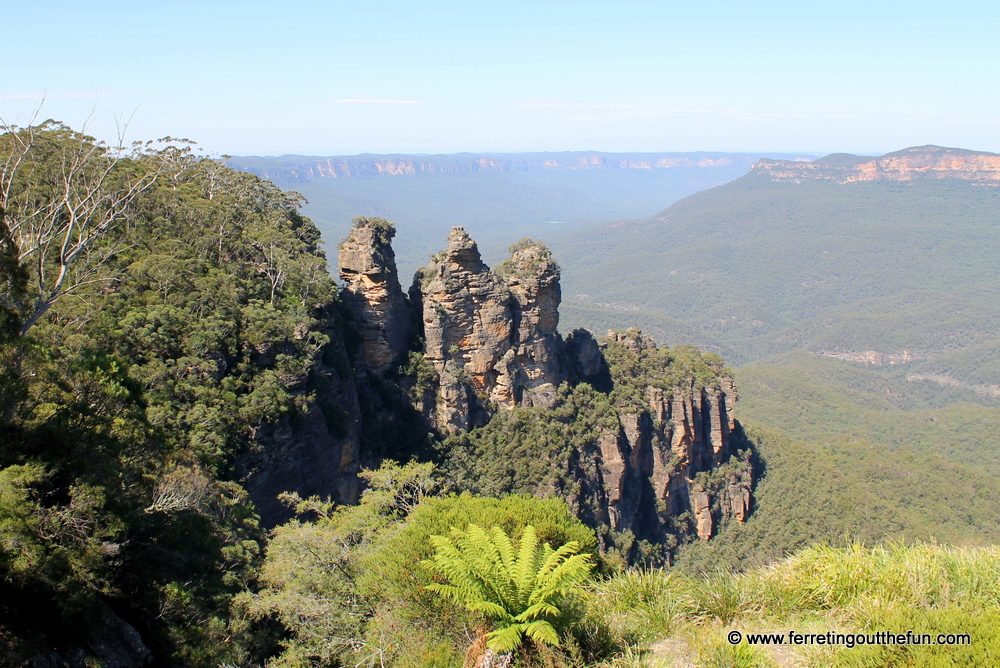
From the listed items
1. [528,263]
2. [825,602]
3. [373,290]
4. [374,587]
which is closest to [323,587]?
[374,587]

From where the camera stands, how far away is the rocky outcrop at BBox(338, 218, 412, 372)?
103 ft

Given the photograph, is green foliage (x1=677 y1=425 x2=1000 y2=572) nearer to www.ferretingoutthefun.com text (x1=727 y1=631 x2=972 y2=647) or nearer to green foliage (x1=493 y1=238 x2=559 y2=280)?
green foliage (x1=493 y1=238 x2=559 y2=280)

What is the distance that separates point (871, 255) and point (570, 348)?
18651cm

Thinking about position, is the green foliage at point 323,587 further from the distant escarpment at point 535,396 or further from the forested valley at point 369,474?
the distant escarpment at point 535,396

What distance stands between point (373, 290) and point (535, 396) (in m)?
11.2

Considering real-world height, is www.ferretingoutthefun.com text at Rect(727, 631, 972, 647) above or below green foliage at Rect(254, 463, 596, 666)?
above

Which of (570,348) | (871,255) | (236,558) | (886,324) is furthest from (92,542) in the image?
(871,255)

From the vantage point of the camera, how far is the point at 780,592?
9.30 m

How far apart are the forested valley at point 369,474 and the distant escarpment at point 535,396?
0.17 m

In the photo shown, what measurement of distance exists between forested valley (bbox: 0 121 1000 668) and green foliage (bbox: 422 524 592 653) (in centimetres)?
5

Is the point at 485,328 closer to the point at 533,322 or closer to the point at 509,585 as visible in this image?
the point at 533,322

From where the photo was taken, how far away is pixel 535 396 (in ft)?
120

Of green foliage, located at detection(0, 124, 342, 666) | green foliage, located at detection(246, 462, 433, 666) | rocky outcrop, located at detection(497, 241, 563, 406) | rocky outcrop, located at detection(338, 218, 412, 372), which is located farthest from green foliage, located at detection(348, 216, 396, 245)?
green foliage, located at detection(246, 462, 433, 666)

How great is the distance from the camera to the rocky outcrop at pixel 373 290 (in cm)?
3142
